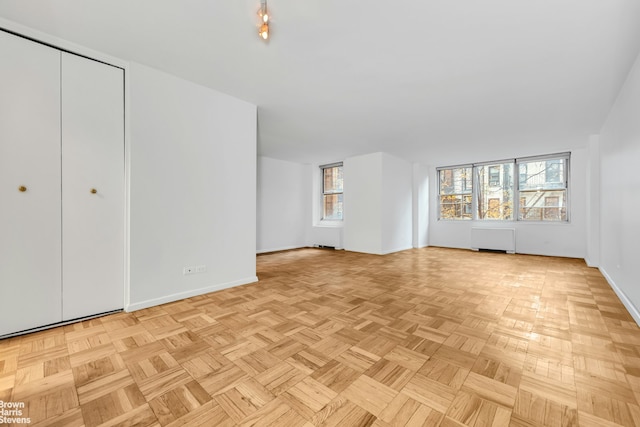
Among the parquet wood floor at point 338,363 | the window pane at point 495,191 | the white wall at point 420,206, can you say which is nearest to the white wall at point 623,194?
the parquet wood floor at point 338,363

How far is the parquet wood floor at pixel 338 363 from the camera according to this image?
130 cm

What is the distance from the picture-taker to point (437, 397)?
4.61 ft

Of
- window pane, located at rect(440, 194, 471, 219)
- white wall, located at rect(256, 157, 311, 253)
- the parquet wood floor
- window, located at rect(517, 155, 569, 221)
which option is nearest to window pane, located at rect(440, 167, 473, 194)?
window pane, located at rect(440, 194, 471, 219)

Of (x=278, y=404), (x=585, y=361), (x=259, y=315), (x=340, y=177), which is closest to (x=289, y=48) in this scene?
(x=259, y=315)

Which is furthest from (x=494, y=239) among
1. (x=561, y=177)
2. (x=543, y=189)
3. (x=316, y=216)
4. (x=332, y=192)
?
(x=316, y=216)

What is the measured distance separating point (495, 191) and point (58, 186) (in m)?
8.31

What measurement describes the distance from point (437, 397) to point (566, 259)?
6.42 metres

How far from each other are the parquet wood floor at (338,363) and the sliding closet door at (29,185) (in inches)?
10.8

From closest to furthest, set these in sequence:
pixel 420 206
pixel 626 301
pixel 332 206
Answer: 1. pixel 626 301
2. pixel 420 206
3. pixel 332 206

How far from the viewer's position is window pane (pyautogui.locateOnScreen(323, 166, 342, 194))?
310 inches

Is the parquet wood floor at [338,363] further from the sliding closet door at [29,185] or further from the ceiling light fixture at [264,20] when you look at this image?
the ceiling light fixture at [264,20]

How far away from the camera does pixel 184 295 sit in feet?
9.74

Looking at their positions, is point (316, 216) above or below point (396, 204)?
below

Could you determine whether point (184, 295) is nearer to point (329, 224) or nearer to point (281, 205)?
point (281, 205)
